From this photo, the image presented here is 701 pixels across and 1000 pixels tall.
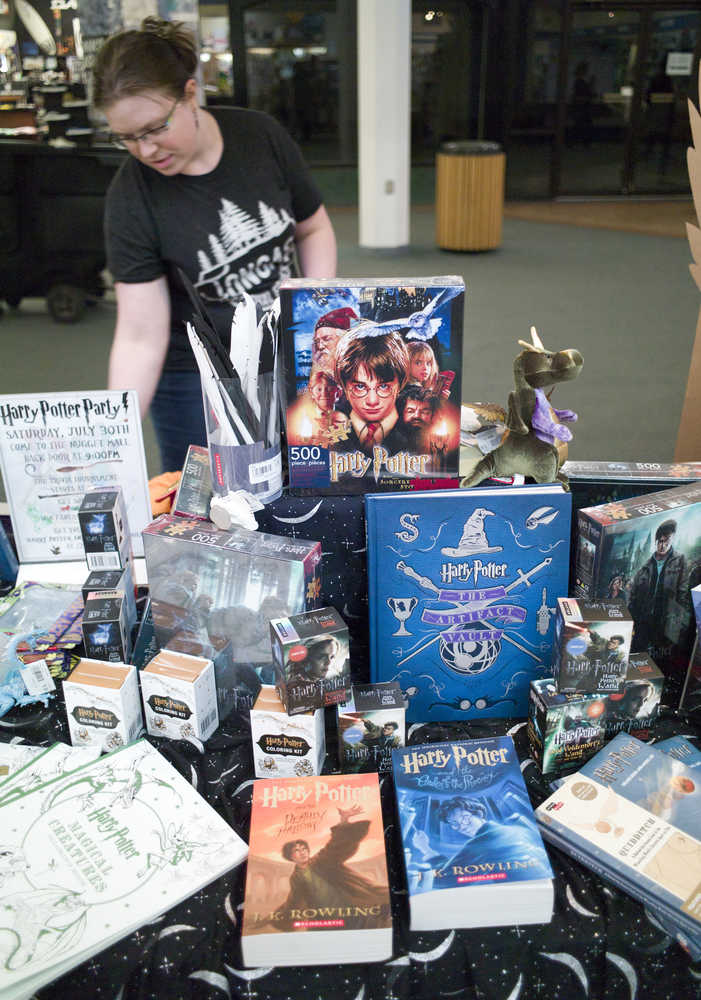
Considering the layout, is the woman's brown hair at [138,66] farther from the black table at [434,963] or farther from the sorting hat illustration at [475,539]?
the black table at [434,963]

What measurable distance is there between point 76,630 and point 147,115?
3.40 ft

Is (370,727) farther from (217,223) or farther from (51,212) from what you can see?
(51,212)

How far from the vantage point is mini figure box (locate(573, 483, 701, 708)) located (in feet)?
3.58

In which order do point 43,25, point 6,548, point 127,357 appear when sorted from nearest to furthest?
1. point 6,548
2. point 127,357
3. point 43,25

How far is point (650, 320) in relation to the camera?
543cm

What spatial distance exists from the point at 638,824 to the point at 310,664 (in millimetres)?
415

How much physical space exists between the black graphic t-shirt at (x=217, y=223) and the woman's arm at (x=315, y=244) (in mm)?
72

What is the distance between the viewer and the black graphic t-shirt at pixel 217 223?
1.75 m

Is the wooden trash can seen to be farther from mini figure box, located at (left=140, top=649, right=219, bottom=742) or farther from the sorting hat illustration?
mini figure box, located at (left=140, top=649, right=219, bottom=742)

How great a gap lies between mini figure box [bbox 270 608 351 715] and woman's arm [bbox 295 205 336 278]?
1260 mm

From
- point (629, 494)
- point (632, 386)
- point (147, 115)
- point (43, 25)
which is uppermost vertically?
point (43, 25)

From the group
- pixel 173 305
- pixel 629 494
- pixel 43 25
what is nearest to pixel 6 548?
pixel 173 305

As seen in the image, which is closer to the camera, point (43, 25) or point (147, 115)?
point (147, 115)

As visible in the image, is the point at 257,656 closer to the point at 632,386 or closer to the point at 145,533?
the point at 145,533
